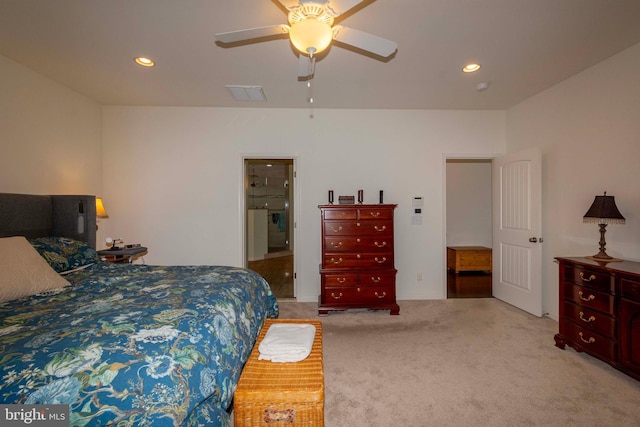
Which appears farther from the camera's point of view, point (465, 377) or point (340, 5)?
point (465, 377)

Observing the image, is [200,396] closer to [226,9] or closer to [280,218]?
[226,9]

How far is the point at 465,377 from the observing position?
6.86 ft

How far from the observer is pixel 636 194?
2.39m

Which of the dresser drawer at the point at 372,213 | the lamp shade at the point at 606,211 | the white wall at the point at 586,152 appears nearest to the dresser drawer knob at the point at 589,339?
the white wall at the point at 586,152

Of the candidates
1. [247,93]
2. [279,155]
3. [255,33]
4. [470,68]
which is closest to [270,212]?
[279,155]

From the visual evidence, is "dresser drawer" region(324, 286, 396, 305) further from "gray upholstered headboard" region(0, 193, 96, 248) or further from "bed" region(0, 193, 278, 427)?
"gray upholstered headboard" region(0, 193, 96, 248)

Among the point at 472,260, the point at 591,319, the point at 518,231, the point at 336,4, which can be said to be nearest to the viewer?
the point at 336,4

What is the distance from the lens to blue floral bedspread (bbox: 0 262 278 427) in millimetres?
917

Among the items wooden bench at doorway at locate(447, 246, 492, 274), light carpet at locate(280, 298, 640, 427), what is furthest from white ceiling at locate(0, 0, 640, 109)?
wooden bench at doorway at locate(447, 246, 492, 274)

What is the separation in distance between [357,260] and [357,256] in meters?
0.05

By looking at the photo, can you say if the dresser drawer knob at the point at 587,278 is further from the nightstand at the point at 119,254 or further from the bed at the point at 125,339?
the nightstand at the point at 119,254

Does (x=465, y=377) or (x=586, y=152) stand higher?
(x=586, y=152)

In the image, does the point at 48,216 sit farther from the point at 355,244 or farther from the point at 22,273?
the point at 355,244

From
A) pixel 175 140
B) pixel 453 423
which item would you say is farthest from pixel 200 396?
pixel 175 140
